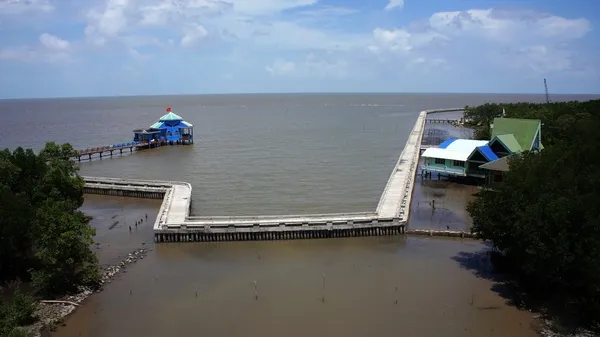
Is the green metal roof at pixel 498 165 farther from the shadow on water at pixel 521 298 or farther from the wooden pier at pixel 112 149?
the wooden pier at pixel 112 149

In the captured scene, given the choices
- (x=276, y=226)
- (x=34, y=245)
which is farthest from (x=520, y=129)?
(x=34, y=245)

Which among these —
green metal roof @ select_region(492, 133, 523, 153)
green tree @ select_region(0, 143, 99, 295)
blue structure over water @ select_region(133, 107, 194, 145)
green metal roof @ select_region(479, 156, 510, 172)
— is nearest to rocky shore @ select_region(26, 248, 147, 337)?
green tree @ select_region(0, 143, 99, 295)

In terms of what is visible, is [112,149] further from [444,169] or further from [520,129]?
[520,129]

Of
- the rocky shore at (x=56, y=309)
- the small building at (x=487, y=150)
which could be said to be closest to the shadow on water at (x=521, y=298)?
the small building at (x=487, y=150)

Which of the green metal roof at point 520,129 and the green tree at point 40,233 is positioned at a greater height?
the green metal roof at point 520,129

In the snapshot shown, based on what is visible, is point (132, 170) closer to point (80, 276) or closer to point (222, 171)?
point (222, 171)

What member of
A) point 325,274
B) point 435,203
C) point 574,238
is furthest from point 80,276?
point 435,203
